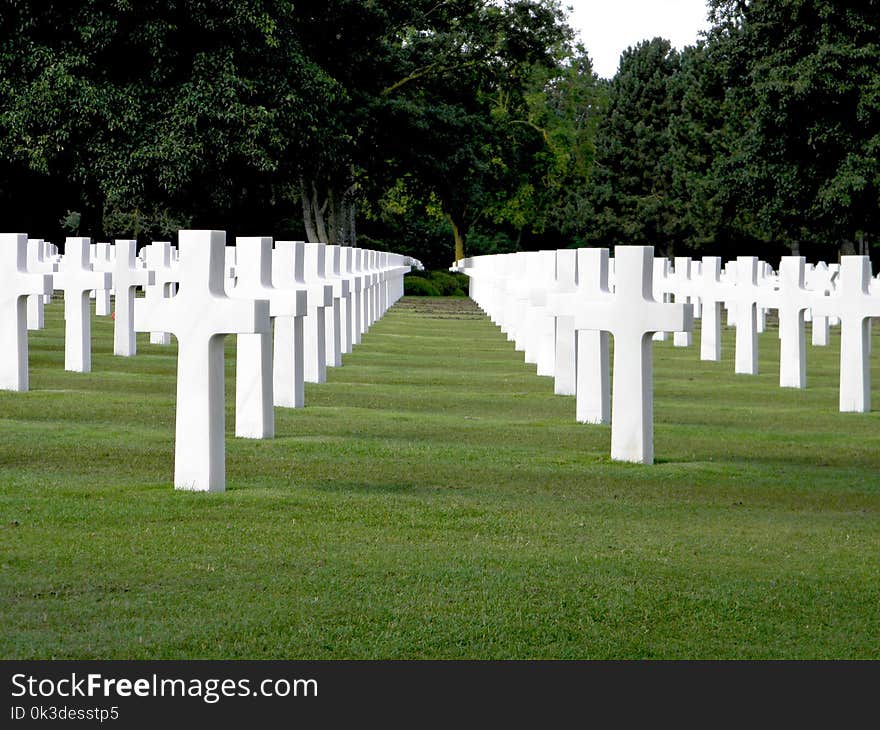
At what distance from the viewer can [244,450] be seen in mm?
10227

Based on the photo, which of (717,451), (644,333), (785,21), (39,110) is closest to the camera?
(644,333)

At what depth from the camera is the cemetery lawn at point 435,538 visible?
5719 mm

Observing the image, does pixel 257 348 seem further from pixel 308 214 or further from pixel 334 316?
pixel 308 214

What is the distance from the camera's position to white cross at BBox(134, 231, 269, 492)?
8.45 m

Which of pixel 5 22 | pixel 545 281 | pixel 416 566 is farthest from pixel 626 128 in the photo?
pixel 416 566

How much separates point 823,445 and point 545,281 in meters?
7.12

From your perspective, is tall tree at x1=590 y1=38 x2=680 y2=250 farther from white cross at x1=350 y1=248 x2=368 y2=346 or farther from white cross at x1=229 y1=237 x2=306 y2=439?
white cross at x1=229 y1=237 x2=306 y2=439

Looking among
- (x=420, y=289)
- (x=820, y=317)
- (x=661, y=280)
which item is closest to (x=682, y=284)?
(x=661, y=280)

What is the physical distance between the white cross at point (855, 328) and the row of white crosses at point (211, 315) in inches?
182

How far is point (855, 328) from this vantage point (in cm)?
1441

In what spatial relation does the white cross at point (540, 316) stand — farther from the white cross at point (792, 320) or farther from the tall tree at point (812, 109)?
the tall tree at point (812, 109)

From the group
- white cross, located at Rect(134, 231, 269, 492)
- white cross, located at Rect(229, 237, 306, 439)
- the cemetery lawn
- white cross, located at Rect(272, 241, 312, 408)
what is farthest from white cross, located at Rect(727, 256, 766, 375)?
white cross, located at Rect(134, 231, 269, 492)

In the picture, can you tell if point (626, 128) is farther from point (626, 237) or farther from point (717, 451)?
point (717, 451)

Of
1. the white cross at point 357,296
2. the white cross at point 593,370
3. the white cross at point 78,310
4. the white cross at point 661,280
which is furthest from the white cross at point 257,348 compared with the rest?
the white cross at point 661,280
